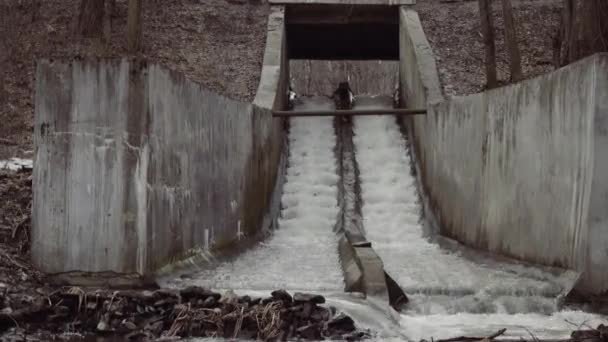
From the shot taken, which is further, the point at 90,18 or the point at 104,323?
the point at 90,18

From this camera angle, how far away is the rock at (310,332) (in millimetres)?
5215

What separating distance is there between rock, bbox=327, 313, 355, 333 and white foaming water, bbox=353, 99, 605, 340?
475 millimetres

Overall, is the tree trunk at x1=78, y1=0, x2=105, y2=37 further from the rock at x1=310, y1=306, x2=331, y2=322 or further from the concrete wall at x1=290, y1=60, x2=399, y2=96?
the concrete wall at x1=290, y1=60, x2=399, y2=96

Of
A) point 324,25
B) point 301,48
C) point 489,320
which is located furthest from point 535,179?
point 301,48

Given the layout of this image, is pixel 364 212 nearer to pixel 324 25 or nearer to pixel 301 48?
pixel 324 25

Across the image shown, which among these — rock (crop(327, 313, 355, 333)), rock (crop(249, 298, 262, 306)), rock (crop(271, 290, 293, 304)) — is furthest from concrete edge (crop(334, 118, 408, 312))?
rock (crop(249, 298, 262, 306))

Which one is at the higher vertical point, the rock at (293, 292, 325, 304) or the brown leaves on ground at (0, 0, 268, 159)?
the brown leaves on ground at (0, 0, 268, 159)

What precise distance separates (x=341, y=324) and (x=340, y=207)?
6615 millimetres

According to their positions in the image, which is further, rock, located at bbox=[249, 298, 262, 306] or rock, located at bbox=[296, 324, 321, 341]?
rock, located at bbox=[249, 298, 262, 306]

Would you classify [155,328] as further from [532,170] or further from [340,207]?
[340,207]

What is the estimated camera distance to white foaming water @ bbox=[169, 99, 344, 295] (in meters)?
7.05

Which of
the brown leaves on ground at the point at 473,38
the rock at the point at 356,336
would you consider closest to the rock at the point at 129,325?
the rock at the point at 356,336


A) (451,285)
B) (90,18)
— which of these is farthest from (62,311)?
(90,18)

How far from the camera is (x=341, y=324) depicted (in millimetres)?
5355
